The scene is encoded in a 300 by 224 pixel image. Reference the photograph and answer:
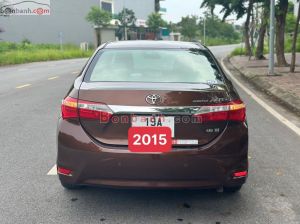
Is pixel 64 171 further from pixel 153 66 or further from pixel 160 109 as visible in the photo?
pixel 153 66

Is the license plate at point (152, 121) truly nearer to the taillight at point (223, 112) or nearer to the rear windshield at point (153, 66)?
the taillight at point (223, 112)

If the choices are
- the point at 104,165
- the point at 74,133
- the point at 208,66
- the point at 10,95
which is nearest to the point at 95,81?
the point at 74,133

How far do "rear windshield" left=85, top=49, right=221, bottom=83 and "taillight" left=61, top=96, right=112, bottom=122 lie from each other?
1.17 ft

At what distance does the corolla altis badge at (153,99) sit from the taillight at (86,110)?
0.32 metres

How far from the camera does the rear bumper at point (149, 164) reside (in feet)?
12.1

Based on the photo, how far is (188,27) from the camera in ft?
331

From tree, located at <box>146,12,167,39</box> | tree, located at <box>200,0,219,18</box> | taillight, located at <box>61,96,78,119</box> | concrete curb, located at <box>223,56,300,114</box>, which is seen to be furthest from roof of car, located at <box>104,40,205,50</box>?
tree, located at <box>146,12,167,39</box>

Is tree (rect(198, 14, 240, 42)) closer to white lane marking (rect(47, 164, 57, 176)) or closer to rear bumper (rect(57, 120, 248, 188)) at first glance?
white lane marking (rect(47, 164, 57, 176))

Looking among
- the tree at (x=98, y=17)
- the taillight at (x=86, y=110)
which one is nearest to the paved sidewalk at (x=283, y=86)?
the taillight at (x=86, y=110)

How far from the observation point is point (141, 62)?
4512 mm

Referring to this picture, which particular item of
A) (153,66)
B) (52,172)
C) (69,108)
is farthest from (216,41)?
(69,108)

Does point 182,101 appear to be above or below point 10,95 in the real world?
above

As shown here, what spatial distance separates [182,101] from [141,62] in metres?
0.93

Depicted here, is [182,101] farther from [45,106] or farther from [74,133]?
[45,106]
